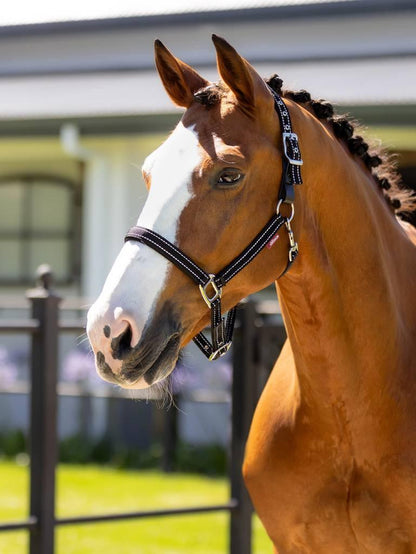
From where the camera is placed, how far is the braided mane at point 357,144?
3.05 metres

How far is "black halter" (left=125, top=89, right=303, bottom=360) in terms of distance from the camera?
99.2 inches

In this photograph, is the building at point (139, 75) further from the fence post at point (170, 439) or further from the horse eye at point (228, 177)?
the horse eye at point (228, 177)

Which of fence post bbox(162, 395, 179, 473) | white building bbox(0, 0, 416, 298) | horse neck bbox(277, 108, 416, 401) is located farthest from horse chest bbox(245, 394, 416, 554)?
white building bbox(0, 0, 416, 298)

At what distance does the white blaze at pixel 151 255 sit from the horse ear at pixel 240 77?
17 cm

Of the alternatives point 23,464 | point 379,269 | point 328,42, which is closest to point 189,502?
point 23,464

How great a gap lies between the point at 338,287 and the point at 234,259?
422mm

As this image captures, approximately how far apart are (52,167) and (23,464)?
13.5 feet

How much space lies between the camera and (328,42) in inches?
383

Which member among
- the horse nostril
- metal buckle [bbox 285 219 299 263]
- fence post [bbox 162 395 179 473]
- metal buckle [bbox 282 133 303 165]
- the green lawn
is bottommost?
the green lawn

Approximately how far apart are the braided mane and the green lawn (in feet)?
11.4

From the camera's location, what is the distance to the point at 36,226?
12.7m

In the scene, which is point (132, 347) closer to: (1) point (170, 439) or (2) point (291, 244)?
(2) point (291, 244)

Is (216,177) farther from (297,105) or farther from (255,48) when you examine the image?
(255,48)

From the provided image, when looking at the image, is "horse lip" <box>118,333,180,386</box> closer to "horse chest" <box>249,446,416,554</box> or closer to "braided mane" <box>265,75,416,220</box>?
"horse chest" <box>249,446,416,554</box>
